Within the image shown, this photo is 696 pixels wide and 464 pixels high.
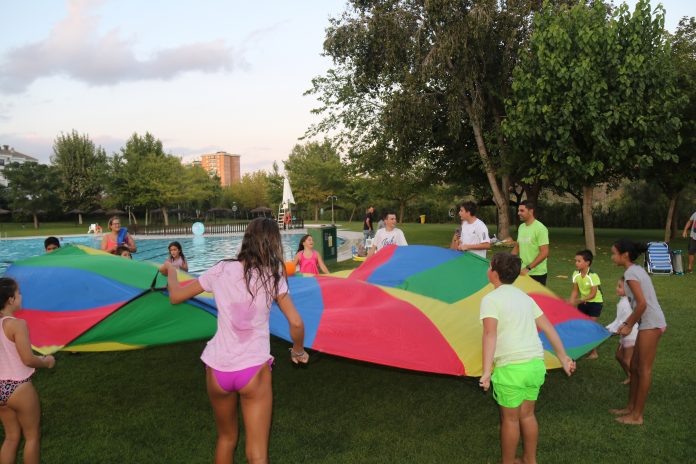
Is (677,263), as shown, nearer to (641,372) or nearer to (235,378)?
(641,372)

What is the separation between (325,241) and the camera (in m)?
15.5

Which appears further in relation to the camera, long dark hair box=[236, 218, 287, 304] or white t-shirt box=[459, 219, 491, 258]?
white t-shirt box=[459, 219, 491, 258]

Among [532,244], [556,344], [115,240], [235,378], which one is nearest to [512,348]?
[556,344]

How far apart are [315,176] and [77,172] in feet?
81.9

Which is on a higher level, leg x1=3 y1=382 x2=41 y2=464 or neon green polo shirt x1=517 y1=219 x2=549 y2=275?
neon green polo shirt x1=517 y1=219 x2=549 y2=275

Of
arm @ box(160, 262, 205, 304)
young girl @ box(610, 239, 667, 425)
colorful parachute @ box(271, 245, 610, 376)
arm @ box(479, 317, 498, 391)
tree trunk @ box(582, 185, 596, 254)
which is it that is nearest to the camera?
arm @ box(160, 262, 205, 304)

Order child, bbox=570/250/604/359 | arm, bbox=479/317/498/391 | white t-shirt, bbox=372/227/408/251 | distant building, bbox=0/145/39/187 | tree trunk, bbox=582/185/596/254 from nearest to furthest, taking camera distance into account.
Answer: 1. arm, bbox=479/317/498/391
2. child, bbox=570/250/604/359
3. white t-shirt, bbox=372/227/408/251
4. tree trunk, bbox=582/185/596/254
5. distant building, bbox=0/145/39/187

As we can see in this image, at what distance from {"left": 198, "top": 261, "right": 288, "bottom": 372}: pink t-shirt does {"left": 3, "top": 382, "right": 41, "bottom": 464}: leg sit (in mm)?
1335

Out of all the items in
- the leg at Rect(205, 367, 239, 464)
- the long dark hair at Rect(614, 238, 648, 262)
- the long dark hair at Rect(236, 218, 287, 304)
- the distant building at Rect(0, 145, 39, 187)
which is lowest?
the leg at Rect(205, 367, 239, 464)

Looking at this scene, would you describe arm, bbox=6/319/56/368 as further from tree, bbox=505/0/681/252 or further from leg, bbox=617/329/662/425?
tree, bbox=505/0/681/252

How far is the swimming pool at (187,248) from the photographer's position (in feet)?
69.4

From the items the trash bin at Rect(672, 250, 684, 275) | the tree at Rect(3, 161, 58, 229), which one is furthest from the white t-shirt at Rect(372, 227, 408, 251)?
the tree at Rect(3, 161, 58, 229)

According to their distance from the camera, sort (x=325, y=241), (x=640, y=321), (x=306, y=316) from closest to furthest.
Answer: (x=306, y=316), (x=640, y=321), (x=325, y=241)

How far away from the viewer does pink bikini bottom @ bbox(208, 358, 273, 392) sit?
2777 millimetres
